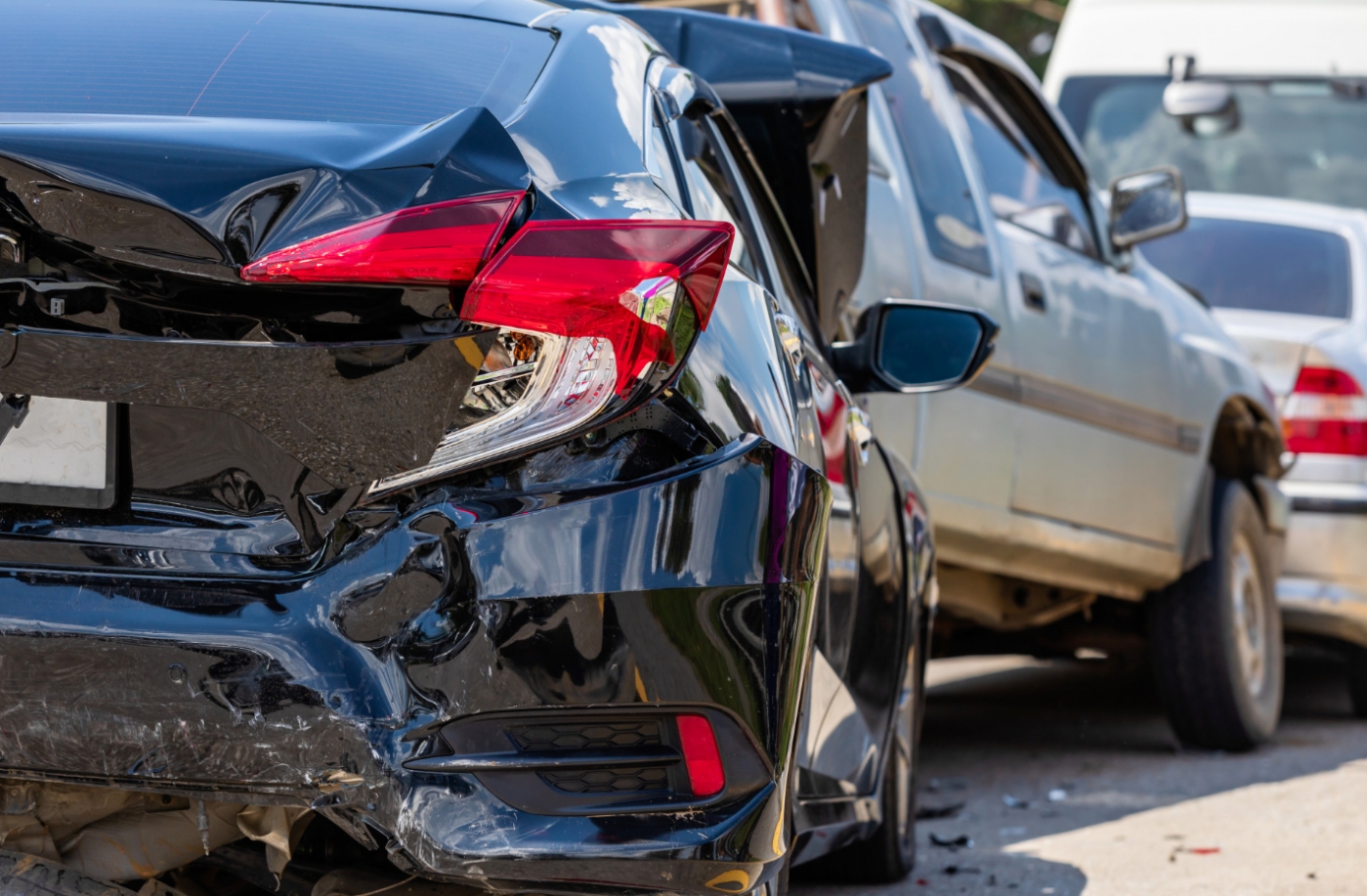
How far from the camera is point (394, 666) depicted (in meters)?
1.83

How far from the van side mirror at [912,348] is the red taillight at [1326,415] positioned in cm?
361

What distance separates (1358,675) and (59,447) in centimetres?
583

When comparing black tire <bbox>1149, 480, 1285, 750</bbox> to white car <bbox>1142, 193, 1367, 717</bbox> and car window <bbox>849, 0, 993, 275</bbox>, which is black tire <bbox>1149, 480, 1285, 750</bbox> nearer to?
white car <bbox>1142, 193, 1367, 717</bbox>

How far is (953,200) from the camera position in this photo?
4.89 meters

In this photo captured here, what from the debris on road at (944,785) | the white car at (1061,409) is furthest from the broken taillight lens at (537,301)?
the debris on road at (944,785)

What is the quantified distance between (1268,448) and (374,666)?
499 centimetres

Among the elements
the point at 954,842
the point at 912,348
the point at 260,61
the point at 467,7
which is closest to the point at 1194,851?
the point at 954,842

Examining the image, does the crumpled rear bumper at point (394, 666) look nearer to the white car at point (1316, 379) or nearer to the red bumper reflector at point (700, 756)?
the red bumper reflector at point (700, 756)

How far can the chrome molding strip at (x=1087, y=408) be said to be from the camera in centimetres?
484

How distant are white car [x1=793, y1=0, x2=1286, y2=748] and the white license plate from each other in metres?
2.48

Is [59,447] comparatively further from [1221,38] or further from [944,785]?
[1221,38]

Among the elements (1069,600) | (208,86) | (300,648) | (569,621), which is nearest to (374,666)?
(300,648)

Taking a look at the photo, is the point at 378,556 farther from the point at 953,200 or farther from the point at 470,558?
the point at 953,200

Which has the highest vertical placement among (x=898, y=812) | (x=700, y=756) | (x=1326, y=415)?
(x=700, y=756)
